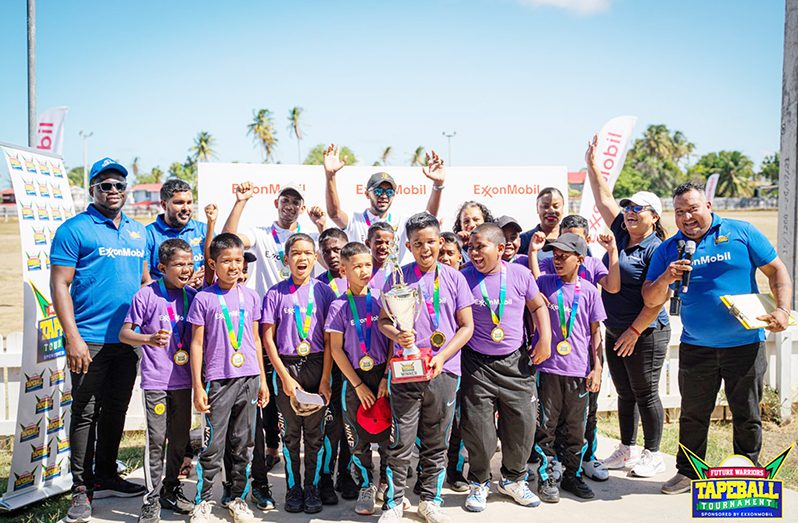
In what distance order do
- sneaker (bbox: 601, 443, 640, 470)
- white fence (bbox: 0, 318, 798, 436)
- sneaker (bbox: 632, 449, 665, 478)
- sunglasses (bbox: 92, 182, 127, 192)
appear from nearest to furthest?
1. sunglasses (bbox: 92, 182, 127, 192)
2. sneaker (bbox: 632, 449, 665, 478)
3. sneaker (bbox: 601, 443, 640, 470)
4. white fence (bbox: 0, 318, 798, 436)

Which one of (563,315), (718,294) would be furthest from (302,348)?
(718,294)

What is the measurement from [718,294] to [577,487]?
1.78m

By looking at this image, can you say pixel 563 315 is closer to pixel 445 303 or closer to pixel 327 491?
pixel 445 303

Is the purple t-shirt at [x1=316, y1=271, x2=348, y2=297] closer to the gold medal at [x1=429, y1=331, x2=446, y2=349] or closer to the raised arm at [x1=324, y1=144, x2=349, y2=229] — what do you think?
the gold medal at [x1=429, y1=331, x2=446, y2=349]

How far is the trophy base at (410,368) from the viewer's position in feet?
13.5

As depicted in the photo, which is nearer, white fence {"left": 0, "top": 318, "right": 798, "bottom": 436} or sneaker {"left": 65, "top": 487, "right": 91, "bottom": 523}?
sneaker {"left": 65, "top": 487, "right": 91, "bottom": 523}

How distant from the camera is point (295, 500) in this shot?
4.67 m

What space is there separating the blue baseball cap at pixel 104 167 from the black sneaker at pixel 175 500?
238cm

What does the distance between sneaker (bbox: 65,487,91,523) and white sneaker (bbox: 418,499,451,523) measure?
7.83 feet

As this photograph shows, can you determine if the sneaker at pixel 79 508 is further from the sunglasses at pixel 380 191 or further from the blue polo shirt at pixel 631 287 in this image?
the blue polo shirt at pixel 631 287

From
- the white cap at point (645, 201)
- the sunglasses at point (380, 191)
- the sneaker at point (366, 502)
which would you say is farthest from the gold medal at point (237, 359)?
the white cap at point (645, 201)

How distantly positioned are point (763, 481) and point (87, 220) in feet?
17.1

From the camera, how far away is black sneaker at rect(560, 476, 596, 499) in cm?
479

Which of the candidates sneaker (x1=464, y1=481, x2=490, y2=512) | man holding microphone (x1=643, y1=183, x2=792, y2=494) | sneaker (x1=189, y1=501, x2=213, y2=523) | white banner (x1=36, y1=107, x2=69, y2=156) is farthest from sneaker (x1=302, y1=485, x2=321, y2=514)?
white banner (x1=36, y1=107, x2=69, y2=156)
